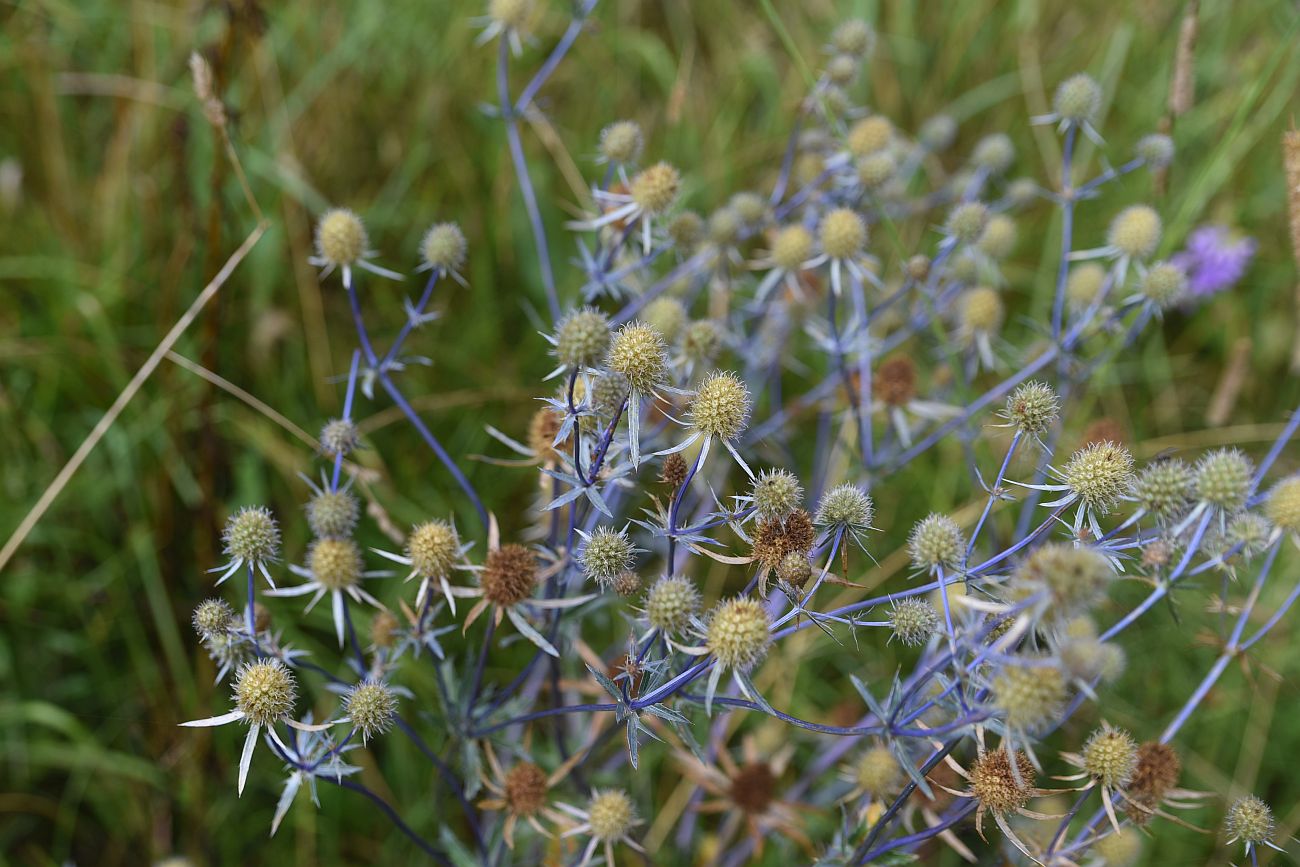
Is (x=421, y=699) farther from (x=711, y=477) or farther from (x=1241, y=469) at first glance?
(x=1241, y=469)

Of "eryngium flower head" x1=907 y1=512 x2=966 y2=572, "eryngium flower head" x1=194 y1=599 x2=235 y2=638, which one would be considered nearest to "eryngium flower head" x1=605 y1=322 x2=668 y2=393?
"eryngium flower head" x1=907 y1=512 x2=966 y2=572

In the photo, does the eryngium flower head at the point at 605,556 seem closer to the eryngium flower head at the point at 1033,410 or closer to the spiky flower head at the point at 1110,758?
the eryngium flower head at the point at 1033,410

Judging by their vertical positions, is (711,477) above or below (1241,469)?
below

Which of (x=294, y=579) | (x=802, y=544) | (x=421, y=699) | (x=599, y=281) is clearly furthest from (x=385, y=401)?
(x=802, y=544)

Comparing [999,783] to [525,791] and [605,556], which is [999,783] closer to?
[605,556]

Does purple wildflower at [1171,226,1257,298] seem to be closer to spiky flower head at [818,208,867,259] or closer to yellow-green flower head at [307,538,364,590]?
spiky flower head at [818,208,867,259]

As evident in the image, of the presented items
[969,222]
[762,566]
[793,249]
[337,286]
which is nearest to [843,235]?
[793,249]

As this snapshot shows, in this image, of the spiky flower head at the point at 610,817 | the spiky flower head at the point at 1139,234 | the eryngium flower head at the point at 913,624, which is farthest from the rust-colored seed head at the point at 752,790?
the spiky flower head at the point at 1139,234
